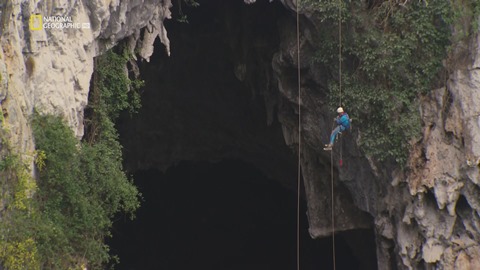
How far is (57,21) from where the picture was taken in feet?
53.4

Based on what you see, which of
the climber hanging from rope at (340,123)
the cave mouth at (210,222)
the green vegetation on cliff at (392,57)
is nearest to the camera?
the climber hanging from rope at (340,123)

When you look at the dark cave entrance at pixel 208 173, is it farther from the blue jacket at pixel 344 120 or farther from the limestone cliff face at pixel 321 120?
the blue jacket at pixel 344 120

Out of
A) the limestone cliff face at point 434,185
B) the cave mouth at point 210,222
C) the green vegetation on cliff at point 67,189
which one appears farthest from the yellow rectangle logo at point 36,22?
the cave mouth at point 210,222

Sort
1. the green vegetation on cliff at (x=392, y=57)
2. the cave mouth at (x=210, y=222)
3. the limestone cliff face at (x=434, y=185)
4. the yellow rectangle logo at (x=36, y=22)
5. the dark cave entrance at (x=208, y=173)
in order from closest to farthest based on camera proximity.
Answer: the yellow rectangle logo at (x=36, y=22), the limestone cliff face at (x=434, y=185), the green vegetation on cliff at (x=392, y=57), the dark cave entrance at (x=208, y=173), the cave mouth at (x=210, y=222)

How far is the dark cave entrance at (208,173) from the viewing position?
25562 millimetres

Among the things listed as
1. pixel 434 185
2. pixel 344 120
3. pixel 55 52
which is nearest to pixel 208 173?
pixel 344 120

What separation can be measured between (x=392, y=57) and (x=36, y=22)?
663 cm

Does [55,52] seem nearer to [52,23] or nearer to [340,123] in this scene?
[52,23]

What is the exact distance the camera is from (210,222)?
2847cm

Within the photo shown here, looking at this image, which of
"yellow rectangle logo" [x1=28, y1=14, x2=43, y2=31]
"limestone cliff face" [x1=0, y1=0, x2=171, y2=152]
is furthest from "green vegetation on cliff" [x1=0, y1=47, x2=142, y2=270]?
"yellow rectangle logo" [x1=28, y1=14, x2=43, y2=31]

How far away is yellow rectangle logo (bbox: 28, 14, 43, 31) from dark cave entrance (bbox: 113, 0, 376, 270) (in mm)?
8782

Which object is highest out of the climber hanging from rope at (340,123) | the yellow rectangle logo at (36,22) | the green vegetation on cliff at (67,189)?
the yellow rectangle logo at (36,22)

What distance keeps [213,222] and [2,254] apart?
45.9ft

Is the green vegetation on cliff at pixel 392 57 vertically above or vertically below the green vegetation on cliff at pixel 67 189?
above
